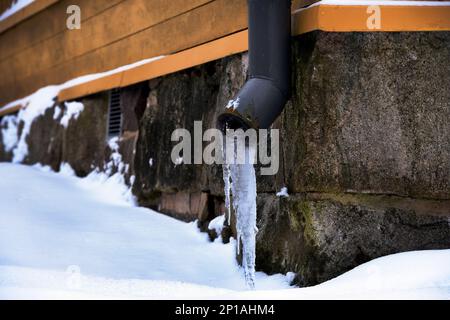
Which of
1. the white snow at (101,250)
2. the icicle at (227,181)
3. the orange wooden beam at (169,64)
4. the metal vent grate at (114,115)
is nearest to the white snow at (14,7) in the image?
the orange wooden beam at (169,64)

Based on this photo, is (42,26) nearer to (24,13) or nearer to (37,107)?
(24,13)

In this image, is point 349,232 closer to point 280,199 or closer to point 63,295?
point 280,199

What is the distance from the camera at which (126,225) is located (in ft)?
19.4

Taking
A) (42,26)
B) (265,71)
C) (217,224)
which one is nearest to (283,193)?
(265,71)

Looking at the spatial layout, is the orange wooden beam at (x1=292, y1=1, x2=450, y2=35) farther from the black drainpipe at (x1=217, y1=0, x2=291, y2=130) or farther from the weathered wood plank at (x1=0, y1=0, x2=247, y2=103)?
the weathered wood plank at (x1=0, y1=0, x2=247, y2=103)

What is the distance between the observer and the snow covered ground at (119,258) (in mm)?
3949

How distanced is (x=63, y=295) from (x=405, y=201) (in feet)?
6.80

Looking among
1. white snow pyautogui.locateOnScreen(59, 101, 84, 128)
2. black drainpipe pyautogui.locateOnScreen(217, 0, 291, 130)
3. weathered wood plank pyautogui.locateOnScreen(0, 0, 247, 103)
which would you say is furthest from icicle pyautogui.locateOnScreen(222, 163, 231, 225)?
white snow pyautogui.locateOnScreen(59, 101, 84, 128)

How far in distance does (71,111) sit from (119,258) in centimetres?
287

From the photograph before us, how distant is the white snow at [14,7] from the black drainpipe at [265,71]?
4.48 metres

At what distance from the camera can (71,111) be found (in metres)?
7.78

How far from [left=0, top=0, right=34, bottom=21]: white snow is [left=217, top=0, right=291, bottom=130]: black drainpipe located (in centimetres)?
448

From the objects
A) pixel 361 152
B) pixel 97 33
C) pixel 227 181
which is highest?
pixel 97 33

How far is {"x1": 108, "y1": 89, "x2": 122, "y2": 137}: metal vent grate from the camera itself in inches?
285
